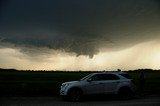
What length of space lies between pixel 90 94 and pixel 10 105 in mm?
5765

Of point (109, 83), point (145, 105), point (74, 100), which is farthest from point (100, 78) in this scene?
point (145, 105)

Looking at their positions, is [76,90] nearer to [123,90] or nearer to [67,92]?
[67,92]

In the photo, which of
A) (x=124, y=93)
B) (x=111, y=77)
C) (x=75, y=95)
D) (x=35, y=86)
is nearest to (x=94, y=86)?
(x=75, y=95)

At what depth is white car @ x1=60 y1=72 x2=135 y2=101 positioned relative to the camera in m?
20.8

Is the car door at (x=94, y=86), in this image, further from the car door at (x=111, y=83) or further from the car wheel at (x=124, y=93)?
the car wheel at (x=124, y=93)

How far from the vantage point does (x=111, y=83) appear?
21375mm

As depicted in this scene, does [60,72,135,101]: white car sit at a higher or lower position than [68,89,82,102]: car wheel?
higher

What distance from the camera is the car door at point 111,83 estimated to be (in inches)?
836

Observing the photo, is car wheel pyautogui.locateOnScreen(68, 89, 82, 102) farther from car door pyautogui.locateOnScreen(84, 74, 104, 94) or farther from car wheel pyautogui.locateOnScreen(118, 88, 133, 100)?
car wheel pyautogui.locateOnScreen(118, 88, 133, 100)

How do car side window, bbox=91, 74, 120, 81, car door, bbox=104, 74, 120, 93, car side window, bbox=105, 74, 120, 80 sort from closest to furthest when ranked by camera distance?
car door, bbox=104, 74, 120, 93 → car side window, bbox=91, 74, 120, 81 → car side window, bbox=105, 74, 120, 80

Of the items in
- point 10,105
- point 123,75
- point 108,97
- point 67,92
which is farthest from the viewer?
point 108,97

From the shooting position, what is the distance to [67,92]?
20.7 m

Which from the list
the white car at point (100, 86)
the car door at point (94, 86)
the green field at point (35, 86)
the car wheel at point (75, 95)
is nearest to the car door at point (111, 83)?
the white car at point (100, 86)

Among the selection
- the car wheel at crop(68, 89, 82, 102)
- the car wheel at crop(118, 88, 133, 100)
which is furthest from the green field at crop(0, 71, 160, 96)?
the car wheel at crop(118, 88, 133, 100)
